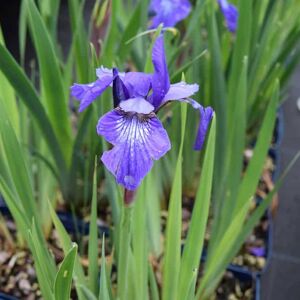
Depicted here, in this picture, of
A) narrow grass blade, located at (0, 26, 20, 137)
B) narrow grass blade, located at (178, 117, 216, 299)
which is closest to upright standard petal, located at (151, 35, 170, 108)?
narrow grass blade, located at (178, 117, 216, 299)

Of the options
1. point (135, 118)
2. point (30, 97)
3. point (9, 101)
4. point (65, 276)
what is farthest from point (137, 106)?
point (9, 101)

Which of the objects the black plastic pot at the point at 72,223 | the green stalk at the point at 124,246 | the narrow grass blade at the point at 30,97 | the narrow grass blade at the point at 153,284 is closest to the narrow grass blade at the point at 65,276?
the green stalk at the point at 124,246

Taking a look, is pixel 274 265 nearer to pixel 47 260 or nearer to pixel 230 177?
pixel 230 177

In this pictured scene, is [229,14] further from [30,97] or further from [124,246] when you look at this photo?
[124,246]

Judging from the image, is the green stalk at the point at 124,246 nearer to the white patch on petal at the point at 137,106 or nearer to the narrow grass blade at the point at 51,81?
the white patch on petal at the point at 137,106

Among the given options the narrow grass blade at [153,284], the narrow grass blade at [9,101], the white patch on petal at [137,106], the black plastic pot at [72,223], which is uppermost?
the white patch on petal at [137,106]
